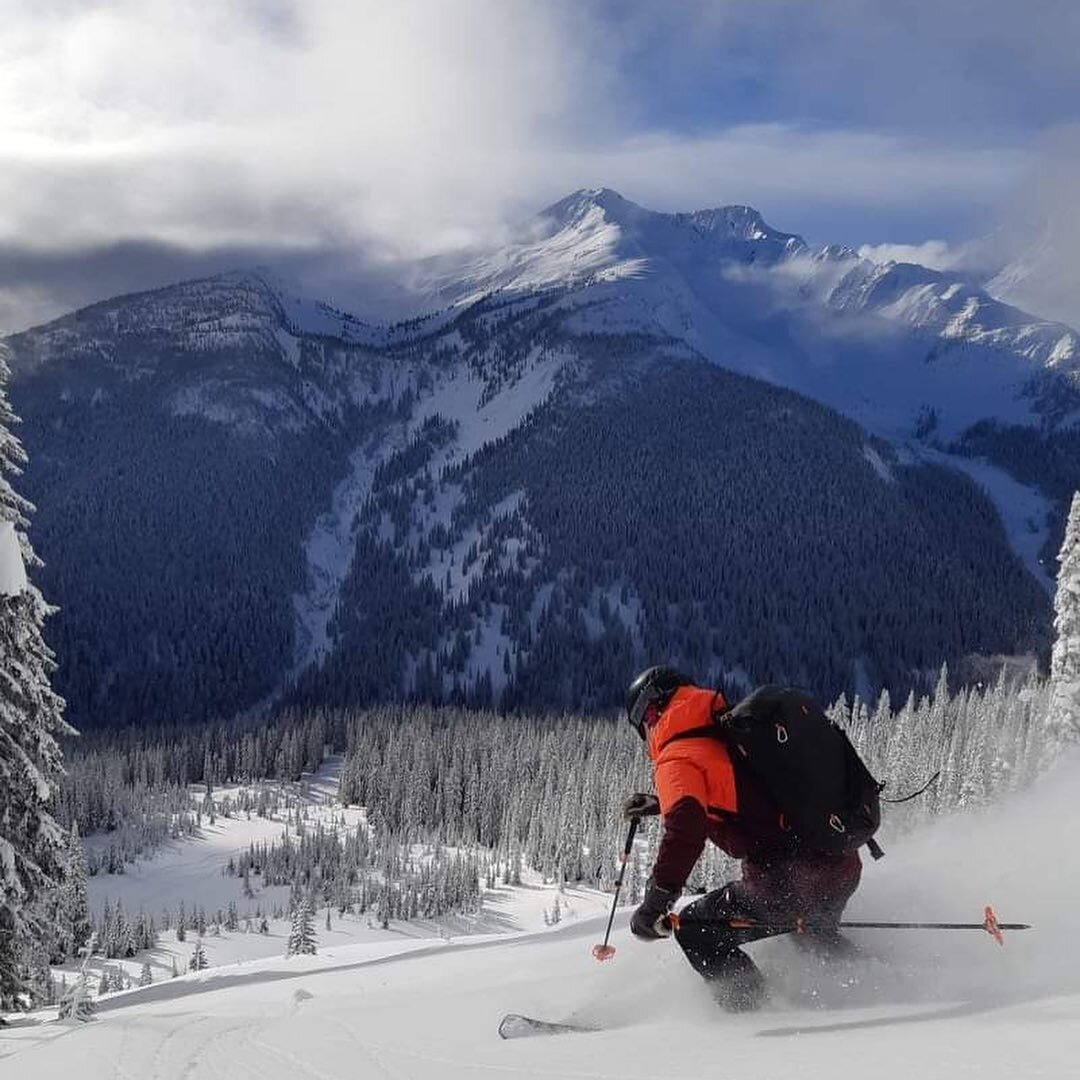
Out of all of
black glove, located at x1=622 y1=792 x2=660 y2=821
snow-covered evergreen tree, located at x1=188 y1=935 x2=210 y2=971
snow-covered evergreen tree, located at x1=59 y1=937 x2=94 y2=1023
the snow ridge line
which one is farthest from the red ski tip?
snow-covered evergreen tree, located at x1=188 y1=935 x2=210 y2=971

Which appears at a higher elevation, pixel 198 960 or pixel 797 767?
pixel 797 767

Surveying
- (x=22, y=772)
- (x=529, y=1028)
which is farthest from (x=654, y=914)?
(x=22, y=772)

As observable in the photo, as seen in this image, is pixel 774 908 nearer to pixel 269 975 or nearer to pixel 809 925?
pixel 809 925

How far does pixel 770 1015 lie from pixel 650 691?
260cm

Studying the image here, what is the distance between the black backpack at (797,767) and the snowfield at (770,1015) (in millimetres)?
1104

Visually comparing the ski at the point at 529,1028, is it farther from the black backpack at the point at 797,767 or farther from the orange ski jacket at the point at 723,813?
the black backpack at the point at 797,767

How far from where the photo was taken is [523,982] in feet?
31.4

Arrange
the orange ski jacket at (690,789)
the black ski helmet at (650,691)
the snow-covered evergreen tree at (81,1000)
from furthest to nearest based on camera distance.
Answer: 1. the snow-covered evergreen tree at (81,1000)
2. the black ski helmet at (650,691)
3. the orange ski jacket at (690,789)

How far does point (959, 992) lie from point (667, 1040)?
2.24 metres

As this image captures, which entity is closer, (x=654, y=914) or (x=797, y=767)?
(x=654, y=914)

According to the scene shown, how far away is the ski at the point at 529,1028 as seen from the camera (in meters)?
7.29

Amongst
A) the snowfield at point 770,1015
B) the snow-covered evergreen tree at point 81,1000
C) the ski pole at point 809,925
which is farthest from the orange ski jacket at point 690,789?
the snow-covered evergreen tree at point 81,1000

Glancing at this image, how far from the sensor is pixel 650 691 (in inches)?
300

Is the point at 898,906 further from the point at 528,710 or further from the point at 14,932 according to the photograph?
the point at 528,710
